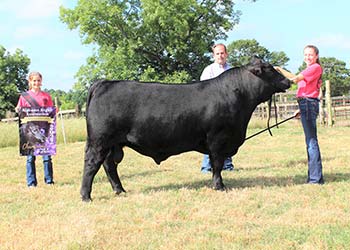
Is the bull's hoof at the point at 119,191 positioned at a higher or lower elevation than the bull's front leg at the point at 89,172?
lower

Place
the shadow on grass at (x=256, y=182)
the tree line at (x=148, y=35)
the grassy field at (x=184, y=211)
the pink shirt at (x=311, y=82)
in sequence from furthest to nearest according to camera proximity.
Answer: the tree line at (x=148, y=35), the shadow on grass at (x=256, y=182), the pink shirt at (x=311, y=82), the grassy field at (x=184, y=211)

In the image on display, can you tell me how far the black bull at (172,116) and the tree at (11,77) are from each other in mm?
45456

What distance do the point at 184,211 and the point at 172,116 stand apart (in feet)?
4.51

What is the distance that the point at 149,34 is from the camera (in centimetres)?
3234

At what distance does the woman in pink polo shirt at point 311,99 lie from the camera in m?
6.15

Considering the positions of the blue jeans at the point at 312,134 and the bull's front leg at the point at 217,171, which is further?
the blue jeans at the point at 312,134

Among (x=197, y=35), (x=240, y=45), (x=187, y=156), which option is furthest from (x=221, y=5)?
(x=240, y=45)

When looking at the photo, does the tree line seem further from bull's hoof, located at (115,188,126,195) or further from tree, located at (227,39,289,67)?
tree, located at (227,39,289,67)

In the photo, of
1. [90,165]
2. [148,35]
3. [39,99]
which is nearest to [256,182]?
[90,165]

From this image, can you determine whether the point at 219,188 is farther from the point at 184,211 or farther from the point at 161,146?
the point at 184,211

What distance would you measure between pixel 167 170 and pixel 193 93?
274 cm

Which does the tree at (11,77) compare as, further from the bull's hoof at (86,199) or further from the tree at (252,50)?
the bull's hoof at (86,199)

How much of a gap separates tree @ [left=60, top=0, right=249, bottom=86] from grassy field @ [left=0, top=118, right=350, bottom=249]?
2251 centimetres

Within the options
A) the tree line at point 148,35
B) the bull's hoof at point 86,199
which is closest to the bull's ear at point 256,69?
A: the bull's hoof at point 86,199
